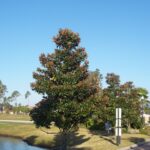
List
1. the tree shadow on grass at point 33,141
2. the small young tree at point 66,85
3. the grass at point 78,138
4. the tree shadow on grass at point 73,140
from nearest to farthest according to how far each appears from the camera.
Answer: the small young tree at point 66,85, the grass at point 78,138, the tree shadow on grass at point 73,140, the tree shadow on grass at point 33,141

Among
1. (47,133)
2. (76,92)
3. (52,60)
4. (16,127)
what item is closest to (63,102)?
(76,92)

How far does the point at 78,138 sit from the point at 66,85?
62.8 ft

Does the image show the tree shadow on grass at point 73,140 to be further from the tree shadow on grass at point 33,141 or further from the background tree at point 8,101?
the background tree at point 8,101

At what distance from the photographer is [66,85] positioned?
2467cm

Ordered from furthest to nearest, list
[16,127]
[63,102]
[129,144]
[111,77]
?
[16,127] → [111,77] → [129,144] → [63,102]

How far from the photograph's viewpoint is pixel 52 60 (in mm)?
25875

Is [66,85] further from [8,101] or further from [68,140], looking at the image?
[8,101]

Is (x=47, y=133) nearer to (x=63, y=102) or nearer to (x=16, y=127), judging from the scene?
(x=16, y=127)

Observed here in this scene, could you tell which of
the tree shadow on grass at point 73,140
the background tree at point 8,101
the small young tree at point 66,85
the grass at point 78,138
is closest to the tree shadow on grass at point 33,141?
the grass at point 78,138

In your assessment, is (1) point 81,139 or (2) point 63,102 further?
(1) point 81,139

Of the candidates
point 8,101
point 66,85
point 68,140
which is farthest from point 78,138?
point 8,101

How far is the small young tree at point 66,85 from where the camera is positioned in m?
24.8

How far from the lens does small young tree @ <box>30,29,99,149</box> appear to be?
975 inches

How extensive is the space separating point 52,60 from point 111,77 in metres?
20.9
